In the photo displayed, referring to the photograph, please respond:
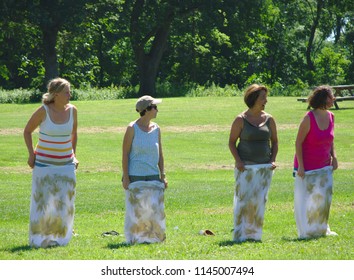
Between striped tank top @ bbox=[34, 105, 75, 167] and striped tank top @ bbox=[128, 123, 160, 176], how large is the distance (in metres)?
0.76

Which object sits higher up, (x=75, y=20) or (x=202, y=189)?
(x=75, y=20)

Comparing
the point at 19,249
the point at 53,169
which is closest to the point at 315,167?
the point at 53,169

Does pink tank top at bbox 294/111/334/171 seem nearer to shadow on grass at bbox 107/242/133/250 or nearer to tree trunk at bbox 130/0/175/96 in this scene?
shadow on grass at bbox 107/242/133/250

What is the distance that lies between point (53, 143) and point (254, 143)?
7.84ft

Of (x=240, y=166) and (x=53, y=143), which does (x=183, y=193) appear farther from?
(x=53, y=143)

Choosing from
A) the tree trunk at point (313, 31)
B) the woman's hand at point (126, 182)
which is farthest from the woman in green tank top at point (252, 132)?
the tree trunk at point (313, 31)

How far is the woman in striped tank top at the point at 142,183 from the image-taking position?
34.6ft

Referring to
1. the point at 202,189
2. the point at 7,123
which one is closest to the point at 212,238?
the point at 202,189

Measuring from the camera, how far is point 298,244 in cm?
992

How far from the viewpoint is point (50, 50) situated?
62.5 metres

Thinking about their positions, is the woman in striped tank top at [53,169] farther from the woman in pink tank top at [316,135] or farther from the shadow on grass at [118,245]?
the woman in pink tank top at [316,135]

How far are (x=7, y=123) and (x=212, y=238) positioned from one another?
2765 centimetres

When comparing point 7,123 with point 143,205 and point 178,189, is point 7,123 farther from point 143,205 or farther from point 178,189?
point 143,205

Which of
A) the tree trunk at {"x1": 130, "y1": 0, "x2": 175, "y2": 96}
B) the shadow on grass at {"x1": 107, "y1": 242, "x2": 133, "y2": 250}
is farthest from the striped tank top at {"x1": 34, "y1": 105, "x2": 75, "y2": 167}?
the tree trunk at {"x1": 130, "y1": 0, "x2": 175, "y2": 96}
